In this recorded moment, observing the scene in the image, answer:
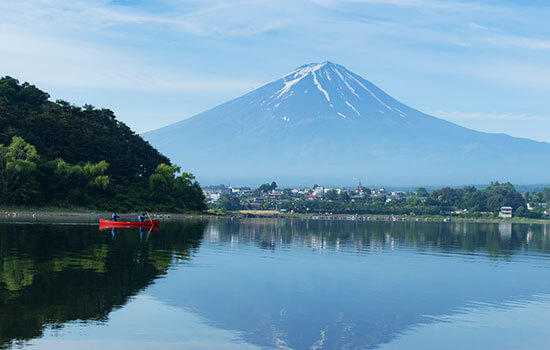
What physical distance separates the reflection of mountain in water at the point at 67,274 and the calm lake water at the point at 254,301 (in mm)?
67

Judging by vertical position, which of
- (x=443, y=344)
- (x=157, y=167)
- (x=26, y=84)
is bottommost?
(x=443, y=344)

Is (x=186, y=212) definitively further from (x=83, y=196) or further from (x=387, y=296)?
(x=387, y=296)

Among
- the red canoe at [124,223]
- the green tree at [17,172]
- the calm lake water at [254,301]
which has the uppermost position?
the green tree at [17,172]

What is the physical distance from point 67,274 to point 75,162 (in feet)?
256

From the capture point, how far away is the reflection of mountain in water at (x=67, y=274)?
21984 millimetres

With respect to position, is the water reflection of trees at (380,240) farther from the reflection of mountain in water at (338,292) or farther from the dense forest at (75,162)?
the dense forest at (75,162)

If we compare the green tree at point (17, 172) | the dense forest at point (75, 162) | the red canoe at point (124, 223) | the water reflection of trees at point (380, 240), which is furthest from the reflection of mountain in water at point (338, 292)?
the dense forest at point (75, 162)

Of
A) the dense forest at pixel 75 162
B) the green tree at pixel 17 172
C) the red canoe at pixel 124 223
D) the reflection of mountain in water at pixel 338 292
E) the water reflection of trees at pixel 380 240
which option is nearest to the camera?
the reflection of mountain in water at pixel 338 292

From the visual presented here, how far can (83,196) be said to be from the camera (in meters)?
97.9

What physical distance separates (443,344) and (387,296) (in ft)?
27.5

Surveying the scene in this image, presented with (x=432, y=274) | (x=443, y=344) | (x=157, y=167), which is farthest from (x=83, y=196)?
(x=443, y=344)

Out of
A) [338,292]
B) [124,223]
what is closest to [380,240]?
[124,223]

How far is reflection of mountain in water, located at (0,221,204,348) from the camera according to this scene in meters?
22.0

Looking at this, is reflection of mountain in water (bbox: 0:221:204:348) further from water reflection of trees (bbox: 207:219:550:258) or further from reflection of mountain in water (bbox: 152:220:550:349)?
water reflection of trees (bbox: 207:219:550:258)
